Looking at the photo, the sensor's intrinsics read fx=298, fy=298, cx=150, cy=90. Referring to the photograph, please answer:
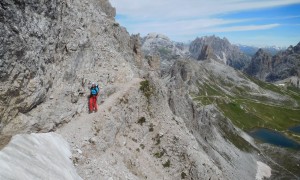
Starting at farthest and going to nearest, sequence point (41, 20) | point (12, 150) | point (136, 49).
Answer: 1. point (136, 49)
2. point (41, 20)
3. point (12, 150)

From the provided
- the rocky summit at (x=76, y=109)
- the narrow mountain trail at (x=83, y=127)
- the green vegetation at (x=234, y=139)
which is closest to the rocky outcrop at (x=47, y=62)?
the rocky summit at (x=76, y=109)

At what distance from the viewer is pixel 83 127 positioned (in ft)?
130

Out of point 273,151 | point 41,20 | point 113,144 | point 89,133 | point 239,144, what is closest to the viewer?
point 41,20

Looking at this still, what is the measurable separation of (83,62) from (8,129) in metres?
19.4

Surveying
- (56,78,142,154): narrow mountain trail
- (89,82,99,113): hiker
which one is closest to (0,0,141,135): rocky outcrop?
(56,78,142,154): narrow mountain trail

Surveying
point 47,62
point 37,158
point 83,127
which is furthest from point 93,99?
point 37,158

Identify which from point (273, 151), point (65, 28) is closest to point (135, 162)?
point (65, 28)

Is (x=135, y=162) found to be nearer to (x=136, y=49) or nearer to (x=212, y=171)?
(x=212, y=171)

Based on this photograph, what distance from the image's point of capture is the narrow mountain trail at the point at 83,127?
122ft

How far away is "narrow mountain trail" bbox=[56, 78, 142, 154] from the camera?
37053mm

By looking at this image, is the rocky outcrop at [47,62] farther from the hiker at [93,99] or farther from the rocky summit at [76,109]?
the hiker at [93,99]

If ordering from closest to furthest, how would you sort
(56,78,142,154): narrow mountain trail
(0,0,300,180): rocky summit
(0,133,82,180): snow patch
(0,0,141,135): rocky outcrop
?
(0,133,82,180): snow patch
(0,0,300,180): rocky summit
(0,0,141,135): rocky outcrop
(56,78,142,154): narrow mountain trail

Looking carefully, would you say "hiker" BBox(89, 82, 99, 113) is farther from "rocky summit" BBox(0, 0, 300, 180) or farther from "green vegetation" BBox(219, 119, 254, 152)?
"green vegetation" BBox(219, 119, 254, 152)

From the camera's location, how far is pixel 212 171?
51.8 m
